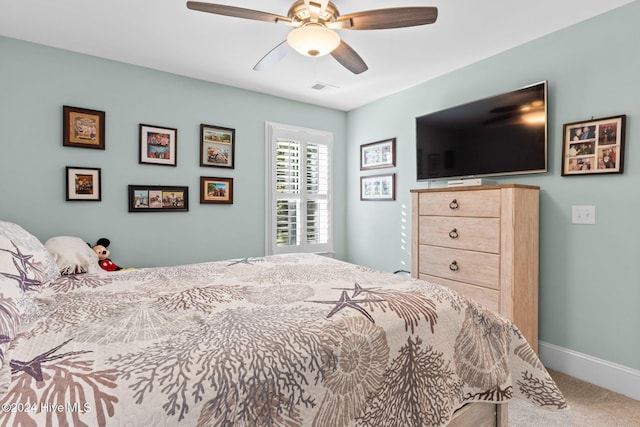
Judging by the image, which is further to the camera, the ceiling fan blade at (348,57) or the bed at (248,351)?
the ceiling fan blade at (348,57)

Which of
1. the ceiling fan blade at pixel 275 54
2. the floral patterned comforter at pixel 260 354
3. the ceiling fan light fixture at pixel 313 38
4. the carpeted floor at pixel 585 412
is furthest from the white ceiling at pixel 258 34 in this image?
the carpeted floor at pixel 585 412

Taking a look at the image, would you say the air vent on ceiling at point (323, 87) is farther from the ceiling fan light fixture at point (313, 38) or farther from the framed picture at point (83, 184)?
the framed picture at point (83, 184)

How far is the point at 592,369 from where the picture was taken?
2246 millimetres

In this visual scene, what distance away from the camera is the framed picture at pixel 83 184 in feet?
8.98

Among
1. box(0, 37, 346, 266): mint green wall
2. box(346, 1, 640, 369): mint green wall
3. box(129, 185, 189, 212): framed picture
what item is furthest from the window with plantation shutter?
box(346, 1, 640, 369): mint green wall

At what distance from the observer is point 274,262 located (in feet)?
6.72

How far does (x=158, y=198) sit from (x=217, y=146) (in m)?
0.79

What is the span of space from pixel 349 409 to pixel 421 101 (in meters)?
3.19

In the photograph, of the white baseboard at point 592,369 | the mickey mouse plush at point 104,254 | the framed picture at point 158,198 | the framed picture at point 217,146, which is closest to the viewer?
the white baseboard at point 592,369

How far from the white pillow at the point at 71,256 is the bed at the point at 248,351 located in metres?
0.78

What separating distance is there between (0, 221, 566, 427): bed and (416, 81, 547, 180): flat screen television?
5.33 ft

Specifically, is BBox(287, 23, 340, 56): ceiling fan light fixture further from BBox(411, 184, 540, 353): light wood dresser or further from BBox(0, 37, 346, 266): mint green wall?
BBox(0, 37, 346, 266): mint green wall

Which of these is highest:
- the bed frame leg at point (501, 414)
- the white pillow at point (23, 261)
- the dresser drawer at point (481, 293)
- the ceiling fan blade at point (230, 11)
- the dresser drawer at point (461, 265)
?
the ceiling fan blade at point (230, 11)

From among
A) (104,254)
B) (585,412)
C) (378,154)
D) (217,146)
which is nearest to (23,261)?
(104,254)
